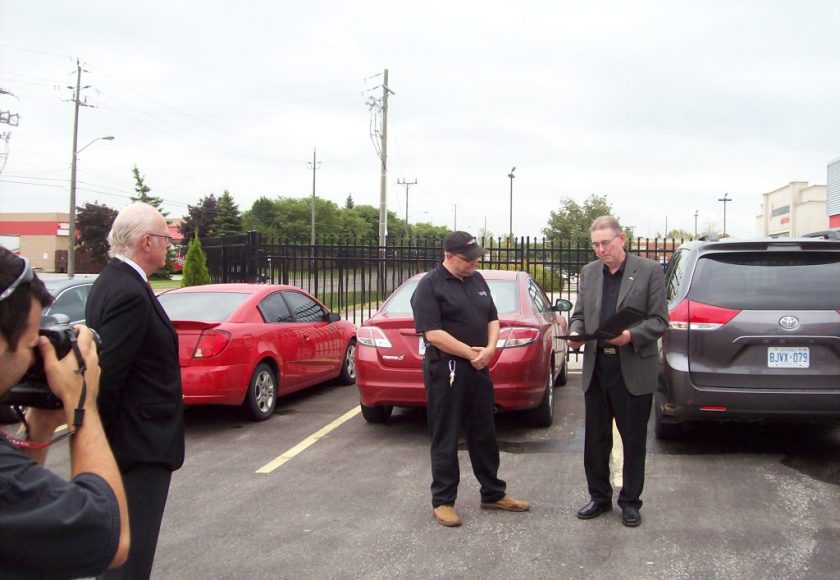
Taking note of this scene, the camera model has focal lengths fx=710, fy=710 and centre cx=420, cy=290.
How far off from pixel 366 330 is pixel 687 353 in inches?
109

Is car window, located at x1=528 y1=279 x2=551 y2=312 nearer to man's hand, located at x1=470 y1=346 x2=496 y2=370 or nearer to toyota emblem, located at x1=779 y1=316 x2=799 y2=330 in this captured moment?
toyota emblem, located at x1=779 y1=316 x2=799 y2=330

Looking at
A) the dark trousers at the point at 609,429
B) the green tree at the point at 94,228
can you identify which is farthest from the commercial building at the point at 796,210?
the green tree at the point at 94,228

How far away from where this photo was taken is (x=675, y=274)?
6.00m

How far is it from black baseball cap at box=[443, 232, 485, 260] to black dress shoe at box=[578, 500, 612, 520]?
173 centimetres

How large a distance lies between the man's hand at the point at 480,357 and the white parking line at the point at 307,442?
6.94ft

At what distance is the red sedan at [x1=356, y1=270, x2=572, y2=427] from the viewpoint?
20.1 feet

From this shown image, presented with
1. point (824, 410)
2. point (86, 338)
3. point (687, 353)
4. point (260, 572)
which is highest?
point (86, 338)

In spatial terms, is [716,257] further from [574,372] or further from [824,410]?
[574,372]

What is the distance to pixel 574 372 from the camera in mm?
10586

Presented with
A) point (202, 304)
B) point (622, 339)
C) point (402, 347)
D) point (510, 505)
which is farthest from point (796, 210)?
point (510, 505)

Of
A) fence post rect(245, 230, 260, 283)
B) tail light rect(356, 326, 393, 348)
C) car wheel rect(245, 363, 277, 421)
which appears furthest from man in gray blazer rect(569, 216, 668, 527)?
fence post rect(245, 230, 260, 283)

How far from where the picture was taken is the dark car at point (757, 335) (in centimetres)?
513

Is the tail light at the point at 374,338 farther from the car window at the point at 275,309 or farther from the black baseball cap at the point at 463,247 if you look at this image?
the black baseball cap at the point at 463,247

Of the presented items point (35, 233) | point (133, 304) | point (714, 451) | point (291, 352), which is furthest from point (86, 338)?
point (35, 233)
